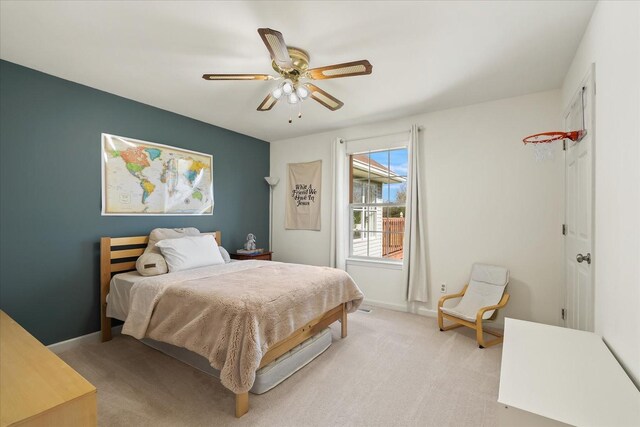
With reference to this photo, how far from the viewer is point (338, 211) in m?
4.29

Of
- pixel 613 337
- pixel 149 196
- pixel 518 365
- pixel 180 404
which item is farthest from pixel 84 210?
pixel 613 337

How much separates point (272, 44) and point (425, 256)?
2986 millimetres

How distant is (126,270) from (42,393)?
199 centimetres

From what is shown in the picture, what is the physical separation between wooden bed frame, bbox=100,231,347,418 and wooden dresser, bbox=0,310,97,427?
47.0 inches

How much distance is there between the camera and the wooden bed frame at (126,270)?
2407 millimetres

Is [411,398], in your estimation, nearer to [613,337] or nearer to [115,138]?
[613,337]

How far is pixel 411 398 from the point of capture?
6.63 ft

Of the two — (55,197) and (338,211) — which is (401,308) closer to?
(338,211)

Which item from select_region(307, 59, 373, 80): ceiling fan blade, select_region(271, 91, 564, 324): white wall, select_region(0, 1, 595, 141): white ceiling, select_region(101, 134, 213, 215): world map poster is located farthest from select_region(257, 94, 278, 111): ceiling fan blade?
select_region(271, 91, 564, 324): white wall

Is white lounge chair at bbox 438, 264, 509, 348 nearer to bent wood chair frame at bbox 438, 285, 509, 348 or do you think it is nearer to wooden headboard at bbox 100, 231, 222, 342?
bent wood chair frame at bbox 438, 285, 509, 348

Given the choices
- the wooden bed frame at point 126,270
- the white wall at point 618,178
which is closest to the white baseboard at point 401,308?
the wooden bed frame at point 126,270

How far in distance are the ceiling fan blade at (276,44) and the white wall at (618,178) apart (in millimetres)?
1627

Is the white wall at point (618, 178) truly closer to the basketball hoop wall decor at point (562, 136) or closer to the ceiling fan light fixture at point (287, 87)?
the basketball hoop wall decor at point (562, 136)

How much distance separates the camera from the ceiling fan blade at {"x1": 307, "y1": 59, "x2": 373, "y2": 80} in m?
1.90
